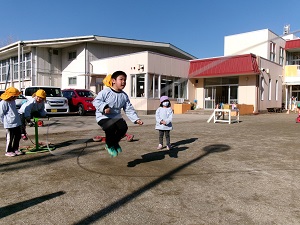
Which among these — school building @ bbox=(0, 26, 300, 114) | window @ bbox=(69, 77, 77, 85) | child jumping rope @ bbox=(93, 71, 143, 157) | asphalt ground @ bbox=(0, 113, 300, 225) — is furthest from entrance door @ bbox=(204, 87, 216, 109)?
child jumping rope @ bbox=(93, 71, 143, 157)

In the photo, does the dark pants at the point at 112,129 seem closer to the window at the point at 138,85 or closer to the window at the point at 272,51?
the window at the point at 138,85

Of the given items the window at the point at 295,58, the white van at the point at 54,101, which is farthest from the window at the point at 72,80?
the window at the point at 295,58

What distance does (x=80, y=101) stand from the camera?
17344 mm

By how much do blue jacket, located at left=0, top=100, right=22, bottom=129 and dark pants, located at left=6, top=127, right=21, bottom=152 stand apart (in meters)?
0.11

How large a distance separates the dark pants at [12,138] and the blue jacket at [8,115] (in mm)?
113

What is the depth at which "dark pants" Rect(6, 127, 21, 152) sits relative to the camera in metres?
5.57

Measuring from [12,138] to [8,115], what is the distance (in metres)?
0.49

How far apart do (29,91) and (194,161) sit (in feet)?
46.6

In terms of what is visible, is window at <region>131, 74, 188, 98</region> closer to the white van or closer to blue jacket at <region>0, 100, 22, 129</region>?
the white van

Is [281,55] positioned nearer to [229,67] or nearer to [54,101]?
[229,67]

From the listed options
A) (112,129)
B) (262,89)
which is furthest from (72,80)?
(112,129)

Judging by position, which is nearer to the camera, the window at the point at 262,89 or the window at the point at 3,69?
the window at the point at 262,89

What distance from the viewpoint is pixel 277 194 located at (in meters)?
3.48

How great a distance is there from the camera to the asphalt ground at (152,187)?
281 cm
